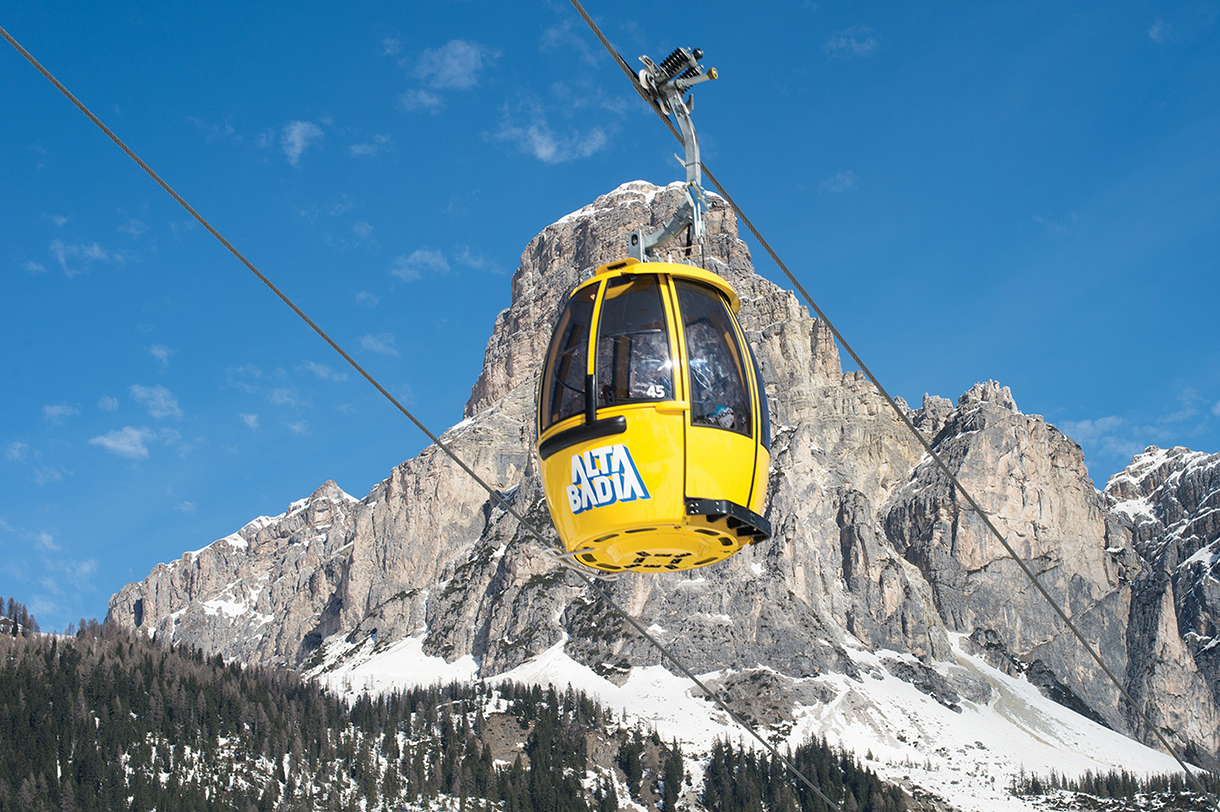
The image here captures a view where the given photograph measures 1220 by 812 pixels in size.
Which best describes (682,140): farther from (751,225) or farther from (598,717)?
(598,717)

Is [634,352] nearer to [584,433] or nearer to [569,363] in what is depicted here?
[569,363]

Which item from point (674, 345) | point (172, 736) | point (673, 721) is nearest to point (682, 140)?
point (674, 345)

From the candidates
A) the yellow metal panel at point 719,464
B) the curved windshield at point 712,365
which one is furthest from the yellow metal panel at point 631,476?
the curved windshield at point 712,365

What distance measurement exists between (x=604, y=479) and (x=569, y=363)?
61.0 inches

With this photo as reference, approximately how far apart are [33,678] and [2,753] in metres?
19.1

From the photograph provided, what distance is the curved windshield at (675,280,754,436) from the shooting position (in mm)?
13273

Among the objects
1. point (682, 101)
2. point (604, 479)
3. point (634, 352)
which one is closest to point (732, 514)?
point (604, 479)

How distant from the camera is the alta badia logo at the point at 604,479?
510 inches

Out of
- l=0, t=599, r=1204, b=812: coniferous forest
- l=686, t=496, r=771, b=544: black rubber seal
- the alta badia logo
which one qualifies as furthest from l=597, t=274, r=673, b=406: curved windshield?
l=0, t=599, r=1204, b=812: coniferous forest

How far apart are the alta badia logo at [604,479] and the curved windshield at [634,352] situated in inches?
23.8

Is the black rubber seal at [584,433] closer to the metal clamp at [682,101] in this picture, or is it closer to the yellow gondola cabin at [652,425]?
the yellow gondola cabin at [652,425]

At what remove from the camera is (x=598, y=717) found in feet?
580

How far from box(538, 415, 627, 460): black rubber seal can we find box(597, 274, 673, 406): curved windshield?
230 mm

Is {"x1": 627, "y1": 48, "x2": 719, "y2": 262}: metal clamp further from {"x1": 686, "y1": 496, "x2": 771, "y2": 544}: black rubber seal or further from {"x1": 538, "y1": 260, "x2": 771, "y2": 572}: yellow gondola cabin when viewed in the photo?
{"x1": 686, "y1": 496, "x2": 771, "y2": 544}: black rubber seal
